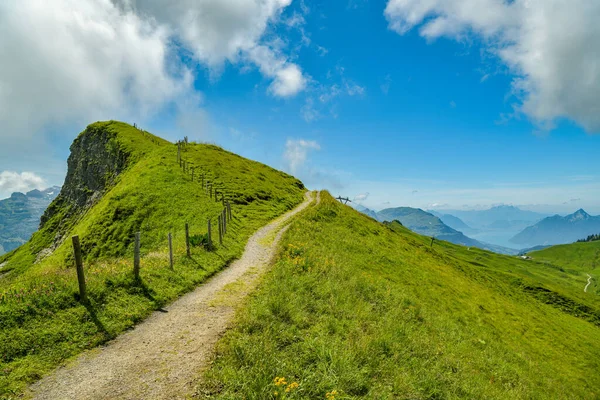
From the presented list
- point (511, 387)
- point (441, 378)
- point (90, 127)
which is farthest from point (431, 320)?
point (90, 127)

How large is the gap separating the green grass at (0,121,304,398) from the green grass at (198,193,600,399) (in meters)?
5.62

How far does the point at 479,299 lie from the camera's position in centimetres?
3781

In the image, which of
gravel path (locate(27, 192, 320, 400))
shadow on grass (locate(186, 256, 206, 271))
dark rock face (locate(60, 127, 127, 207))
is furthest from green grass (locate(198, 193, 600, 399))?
dark rock face (locate(60, 127, 127, 207))

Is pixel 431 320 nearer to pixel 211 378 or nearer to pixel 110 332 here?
pixel 211 378

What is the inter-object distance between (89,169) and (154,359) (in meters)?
89.7

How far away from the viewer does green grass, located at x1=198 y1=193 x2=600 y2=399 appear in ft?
33.0

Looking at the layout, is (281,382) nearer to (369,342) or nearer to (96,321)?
(369,342)

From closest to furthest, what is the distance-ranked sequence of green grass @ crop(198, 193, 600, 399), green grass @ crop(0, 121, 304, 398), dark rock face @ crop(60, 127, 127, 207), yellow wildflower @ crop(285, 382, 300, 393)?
yellow wildflower @ crop(285, 382, 300, 393)
green grass @ crop(198, 193, 600, 399)
green grass @ crop(0, 121, 304, 398)
dark rock face @ crop(60, 127, 127, 207)

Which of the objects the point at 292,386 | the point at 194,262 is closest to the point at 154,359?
the point at 292,386

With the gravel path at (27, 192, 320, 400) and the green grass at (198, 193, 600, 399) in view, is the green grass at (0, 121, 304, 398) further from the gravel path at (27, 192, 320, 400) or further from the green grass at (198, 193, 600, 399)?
the green grass at (198, 193, 600, 399)

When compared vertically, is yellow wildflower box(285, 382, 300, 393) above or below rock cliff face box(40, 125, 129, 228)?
below

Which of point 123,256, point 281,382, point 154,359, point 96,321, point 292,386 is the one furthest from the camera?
point 123,256

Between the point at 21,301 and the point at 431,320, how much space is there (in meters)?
23.4

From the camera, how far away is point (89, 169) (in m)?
81.0
